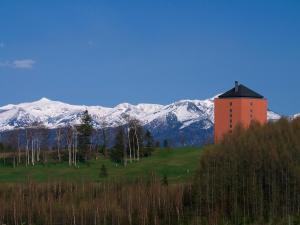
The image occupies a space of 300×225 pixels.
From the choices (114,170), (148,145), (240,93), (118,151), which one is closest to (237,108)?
(240,93)

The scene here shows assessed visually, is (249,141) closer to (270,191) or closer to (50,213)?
(270,191)

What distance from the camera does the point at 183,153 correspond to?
119688 millimetres

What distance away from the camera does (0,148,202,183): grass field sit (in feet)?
320

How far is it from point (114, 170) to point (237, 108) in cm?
3376

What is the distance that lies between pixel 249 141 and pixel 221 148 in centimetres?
338

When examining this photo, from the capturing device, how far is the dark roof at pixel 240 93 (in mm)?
129837

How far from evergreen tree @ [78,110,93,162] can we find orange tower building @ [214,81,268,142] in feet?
79.5

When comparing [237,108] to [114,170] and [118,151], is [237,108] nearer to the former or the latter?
[118,151]

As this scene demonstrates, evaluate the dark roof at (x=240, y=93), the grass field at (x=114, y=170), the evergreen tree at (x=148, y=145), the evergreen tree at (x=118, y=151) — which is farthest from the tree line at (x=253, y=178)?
the dark roof at (x=240, y=93)

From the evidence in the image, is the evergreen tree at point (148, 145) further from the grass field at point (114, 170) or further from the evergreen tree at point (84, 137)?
the evergreen tree at point (84, 137)

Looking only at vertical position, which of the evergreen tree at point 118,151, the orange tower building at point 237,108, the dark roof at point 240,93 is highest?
the dark roof at point 240,93

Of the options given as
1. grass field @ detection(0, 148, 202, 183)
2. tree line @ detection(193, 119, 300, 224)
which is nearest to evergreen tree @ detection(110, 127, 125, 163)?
grass field @ detection(0, 148, 202, 183)

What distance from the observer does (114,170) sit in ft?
346

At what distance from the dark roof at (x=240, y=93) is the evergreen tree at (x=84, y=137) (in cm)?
2677
